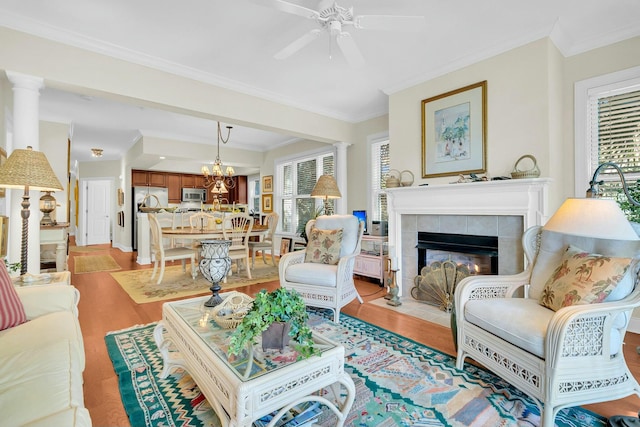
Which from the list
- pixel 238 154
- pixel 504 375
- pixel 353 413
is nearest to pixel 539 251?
pixel 504 375

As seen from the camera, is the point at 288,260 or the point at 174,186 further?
the point at 174,186

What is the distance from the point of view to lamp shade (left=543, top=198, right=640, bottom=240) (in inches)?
60.1

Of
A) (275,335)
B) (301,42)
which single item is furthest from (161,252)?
(275,335)

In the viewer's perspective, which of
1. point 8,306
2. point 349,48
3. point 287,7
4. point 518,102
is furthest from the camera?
point 518,102

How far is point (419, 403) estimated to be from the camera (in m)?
1.67

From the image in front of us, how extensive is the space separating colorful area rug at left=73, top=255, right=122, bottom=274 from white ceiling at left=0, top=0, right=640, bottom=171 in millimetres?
2920

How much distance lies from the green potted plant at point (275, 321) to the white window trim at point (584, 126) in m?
3.00

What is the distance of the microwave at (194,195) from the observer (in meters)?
8.70

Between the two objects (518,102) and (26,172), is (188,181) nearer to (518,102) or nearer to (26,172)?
(26,172)

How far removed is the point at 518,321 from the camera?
1.64 metres

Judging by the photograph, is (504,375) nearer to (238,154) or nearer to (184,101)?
(184,101)

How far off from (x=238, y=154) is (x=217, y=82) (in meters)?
3.67

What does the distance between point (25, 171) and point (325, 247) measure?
8.32ft

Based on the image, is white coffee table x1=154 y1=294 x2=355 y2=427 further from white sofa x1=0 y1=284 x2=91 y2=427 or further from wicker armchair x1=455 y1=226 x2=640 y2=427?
wicker armchair x1=455 y1=226 x2=640 y2=427
